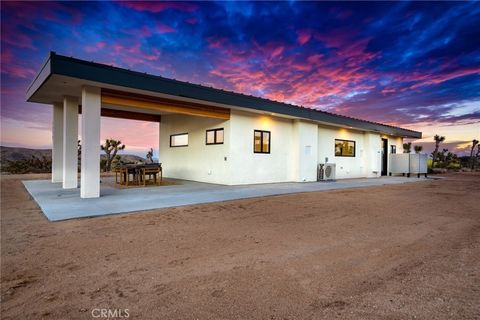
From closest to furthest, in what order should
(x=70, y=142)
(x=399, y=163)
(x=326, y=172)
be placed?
(x=70, y=142), (x=326, y=172), (x=399, y=163)

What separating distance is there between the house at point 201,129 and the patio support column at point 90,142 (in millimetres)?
25

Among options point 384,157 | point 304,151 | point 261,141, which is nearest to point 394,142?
point 384,157

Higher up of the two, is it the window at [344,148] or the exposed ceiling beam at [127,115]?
the exposed ceiling beam at [127,115]

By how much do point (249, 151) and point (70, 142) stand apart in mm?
6856

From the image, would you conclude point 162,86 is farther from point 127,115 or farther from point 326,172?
point 326,172

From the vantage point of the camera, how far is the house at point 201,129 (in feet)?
Result: 24.1

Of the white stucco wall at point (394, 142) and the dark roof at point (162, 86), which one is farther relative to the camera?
the white stucco wall at point (394, 142)

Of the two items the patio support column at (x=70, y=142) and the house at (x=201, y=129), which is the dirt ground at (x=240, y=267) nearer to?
the house at (x=201, y=129)

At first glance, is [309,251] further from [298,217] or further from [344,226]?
[298,217]

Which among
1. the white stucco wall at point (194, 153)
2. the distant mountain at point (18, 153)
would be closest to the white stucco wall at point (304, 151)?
the white stucco wall at point (194, 153)

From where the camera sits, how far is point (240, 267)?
2.98 m

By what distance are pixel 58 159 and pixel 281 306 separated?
39.5 ft

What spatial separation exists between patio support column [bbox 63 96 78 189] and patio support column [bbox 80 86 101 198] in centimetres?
253

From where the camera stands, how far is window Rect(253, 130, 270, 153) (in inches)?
461
